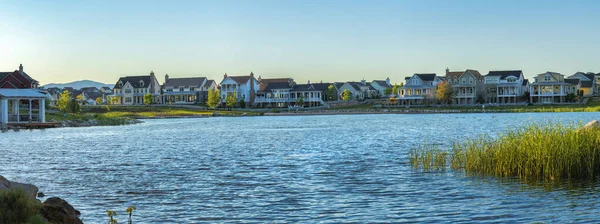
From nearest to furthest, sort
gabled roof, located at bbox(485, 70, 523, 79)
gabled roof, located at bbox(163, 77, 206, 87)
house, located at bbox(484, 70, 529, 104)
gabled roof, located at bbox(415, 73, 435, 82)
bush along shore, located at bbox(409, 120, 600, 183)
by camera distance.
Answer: bush along shore, located at bbox(409, 120, 600, 183), house, located at bbox(484, 70, 529, 104), gabled roof, located at bbox(485, 70, 523, 79), gabled roof, located at bbox(415, 73, 435, 82), gabled roof, located at bbox(163, 77, 206, 87)

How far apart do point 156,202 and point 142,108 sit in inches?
4661

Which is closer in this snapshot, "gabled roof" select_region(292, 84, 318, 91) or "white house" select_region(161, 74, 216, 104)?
"gabled roof" select_region(292, 84, 318, 91)

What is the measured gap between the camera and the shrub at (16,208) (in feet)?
37.8

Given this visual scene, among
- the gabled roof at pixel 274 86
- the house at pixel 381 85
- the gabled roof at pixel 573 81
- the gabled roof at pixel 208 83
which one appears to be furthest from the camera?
the house at pixel 381 85

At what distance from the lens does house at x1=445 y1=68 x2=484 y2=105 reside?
445 ft

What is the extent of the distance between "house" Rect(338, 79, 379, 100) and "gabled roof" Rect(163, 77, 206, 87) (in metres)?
35.9

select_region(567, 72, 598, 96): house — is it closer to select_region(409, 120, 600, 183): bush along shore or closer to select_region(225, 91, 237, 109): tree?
select_region(225, 91, 237, 109): tree

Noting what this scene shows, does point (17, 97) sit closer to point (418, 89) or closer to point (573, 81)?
point (418, 89)

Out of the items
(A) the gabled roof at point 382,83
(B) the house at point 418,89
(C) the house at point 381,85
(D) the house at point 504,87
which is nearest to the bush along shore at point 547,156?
(D) the house at point 504,87

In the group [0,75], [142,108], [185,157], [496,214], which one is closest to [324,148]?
[185,157]

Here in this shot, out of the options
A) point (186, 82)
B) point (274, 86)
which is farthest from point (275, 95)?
point (186, 82)

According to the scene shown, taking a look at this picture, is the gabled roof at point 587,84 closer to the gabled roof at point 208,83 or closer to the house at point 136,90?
the gabled roof at point 208,83

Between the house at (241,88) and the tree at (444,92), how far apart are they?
44.1 m

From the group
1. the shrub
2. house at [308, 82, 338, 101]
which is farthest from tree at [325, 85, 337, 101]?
the shrub
